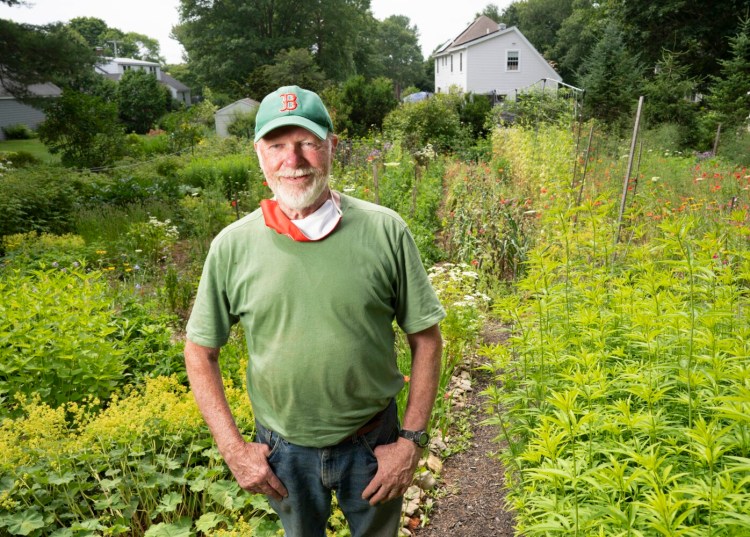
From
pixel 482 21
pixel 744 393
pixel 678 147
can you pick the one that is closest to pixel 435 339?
pixel 744 393

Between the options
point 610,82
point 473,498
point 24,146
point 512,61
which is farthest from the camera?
point 512,61

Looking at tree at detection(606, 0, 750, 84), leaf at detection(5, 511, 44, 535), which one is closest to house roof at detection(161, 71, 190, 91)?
tree at detection(606, 0, 750, 84)

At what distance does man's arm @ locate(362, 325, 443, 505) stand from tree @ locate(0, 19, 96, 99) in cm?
1285

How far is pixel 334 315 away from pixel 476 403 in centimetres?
287

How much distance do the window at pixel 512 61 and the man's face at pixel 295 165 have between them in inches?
1503

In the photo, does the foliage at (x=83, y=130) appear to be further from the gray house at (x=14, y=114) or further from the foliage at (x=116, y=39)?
the foliage at (x=116, y=39)

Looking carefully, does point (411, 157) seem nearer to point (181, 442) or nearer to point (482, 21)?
point (181, 442)

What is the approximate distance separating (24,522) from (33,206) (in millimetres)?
7061

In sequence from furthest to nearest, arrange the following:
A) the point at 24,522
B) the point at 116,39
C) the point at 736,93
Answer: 1. the point at 116,39
2. the point at 736,93
3. the point at 24,522

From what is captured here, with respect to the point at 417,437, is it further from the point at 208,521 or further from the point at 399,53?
the point at 399,53

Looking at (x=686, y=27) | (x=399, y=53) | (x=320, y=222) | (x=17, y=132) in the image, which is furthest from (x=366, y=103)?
(x=399, y=53)

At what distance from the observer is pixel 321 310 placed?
5.88 feet

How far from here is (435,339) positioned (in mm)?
2002

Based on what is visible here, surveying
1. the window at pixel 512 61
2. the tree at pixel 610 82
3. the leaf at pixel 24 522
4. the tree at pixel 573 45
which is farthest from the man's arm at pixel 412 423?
the tree at pixel 573 45
